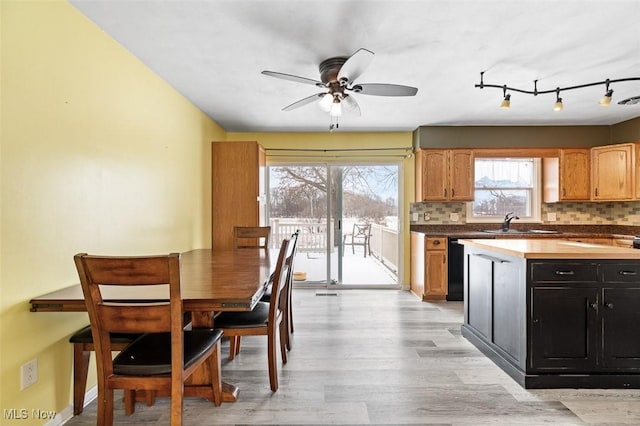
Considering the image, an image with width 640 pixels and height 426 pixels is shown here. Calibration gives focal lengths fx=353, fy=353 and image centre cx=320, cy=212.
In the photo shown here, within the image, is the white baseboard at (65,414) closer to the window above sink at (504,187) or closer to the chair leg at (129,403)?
the chair leg at (129,403)

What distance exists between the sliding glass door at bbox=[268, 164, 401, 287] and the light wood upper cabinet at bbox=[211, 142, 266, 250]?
94 centimetres

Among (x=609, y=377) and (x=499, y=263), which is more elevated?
(x=499, y=263)

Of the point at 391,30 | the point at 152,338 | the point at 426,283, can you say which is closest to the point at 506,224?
the point at 426,283

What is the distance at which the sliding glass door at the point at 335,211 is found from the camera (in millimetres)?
5340

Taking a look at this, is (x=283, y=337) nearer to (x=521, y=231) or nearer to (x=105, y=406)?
(x=105, y=406)

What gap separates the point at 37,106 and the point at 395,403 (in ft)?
8.39

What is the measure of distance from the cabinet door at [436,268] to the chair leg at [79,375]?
3.77m

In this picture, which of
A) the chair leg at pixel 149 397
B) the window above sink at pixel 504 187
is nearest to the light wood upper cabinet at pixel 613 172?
the window above sink at pixel 504 187

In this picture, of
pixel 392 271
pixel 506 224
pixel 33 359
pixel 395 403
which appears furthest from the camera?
pixel 392 271

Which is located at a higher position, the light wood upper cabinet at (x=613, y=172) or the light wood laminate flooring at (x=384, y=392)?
the light wood upper cabinet at (x=613, y=172)

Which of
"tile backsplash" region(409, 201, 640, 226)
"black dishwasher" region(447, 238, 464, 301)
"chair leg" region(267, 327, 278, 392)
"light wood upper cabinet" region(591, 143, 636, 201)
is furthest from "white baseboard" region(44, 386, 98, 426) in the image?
"light wood upper cabinet" region(591, 143, 636, 201)

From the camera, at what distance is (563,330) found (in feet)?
7.65

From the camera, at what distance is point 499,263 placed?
2639mm

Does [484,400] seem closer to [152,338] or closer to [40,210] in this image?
[152,338]
